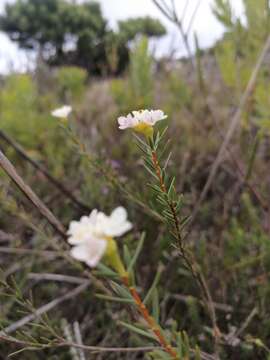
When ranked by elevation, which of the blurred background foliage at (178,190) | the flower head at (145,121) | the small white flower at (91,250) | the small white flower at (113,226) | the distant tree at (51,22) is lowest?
the blurred background foliage at (178,190)

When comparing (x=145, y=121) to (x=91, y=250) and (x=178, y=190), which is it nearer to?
(x=91, y=250)

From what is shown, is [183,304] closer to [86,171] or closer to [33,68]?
[86,171]

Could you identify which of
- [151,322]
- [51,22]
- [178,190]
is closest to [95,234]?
[151,322]

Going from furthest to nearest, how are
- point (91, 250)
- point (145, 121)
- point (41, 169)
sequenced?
1. point (41, 169)
2. point (145, 121)
3. point (91, 250)

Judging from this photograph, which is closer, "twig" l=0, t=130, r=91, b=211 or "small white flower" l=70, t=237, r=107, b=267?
"small white flower" l=70, t=237, r=107, b=267

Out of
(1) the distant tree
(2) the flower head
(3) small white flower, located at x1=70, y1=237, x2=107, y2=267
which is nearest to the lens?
(3) small white flower, located at x1=70, y1=237, x2=107, y2=267

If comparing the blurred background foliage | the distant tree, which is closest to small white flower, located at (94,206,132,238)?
the blurred background foliage

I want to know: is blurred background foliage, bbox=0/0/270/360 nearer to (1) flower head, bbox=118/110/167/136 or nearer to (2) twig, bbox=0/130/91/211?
(2) twig, bbox=0/130/91/211

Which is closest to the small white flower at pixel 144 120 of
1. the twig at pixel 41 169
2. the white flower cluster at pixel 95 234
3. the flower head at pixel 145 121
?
the flower head at pixel 145 121

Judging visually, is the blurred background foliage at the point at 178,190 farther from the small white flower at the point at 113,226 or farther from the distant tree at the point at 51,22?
the distant tree at the point at 51,22
